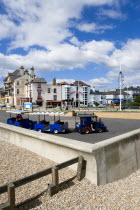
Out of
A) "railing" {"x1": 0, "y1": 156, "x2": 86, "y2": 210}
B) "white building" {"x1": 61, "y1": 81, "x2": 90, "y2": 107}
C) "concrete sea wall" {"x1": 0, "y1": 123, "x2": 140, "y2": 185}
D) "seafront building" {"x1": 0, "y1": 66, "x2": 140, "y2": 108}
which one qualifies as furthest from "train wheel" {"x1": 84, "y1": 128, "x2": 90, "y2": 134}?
"white building" {"x1": 61, "y1": 81, "x2": 90, "y2": 107}

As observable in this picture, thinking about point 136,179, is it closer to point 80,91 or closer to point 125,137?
point 125,137

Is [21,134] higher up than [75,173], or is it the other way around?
[21,134]

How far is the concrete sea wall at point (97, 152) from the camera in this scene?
697 cm

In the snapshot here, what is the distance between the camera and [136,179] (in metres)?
8.20

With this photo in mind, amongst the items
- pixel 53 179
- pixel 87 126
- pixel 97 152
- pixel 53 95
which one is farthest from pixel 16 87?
pixel 53 179

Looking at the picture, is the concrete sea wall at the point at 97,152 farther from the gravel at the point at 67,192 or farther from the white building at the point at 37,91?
the white building at the point at 37,91

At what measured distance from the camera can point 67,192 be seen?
6.31 meters

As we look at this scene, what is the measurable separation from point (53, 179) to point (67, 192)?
730mm

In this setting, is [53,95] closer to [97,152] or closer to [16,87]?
[16,87]

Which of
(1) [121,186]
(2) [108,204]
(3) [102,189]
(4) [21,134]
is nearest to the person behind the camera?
(2) [108,204]

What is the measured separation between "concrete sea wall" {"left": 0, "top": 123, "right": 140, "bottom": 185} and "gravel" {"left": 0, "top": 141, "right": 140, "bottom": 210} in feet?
1.26

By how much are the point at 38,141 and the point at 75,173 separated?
9.25 feet

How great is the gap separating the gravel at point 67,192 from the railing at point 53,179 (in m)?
0.27

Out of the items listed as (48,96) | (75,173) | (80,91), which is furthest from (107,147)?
(80,91)
